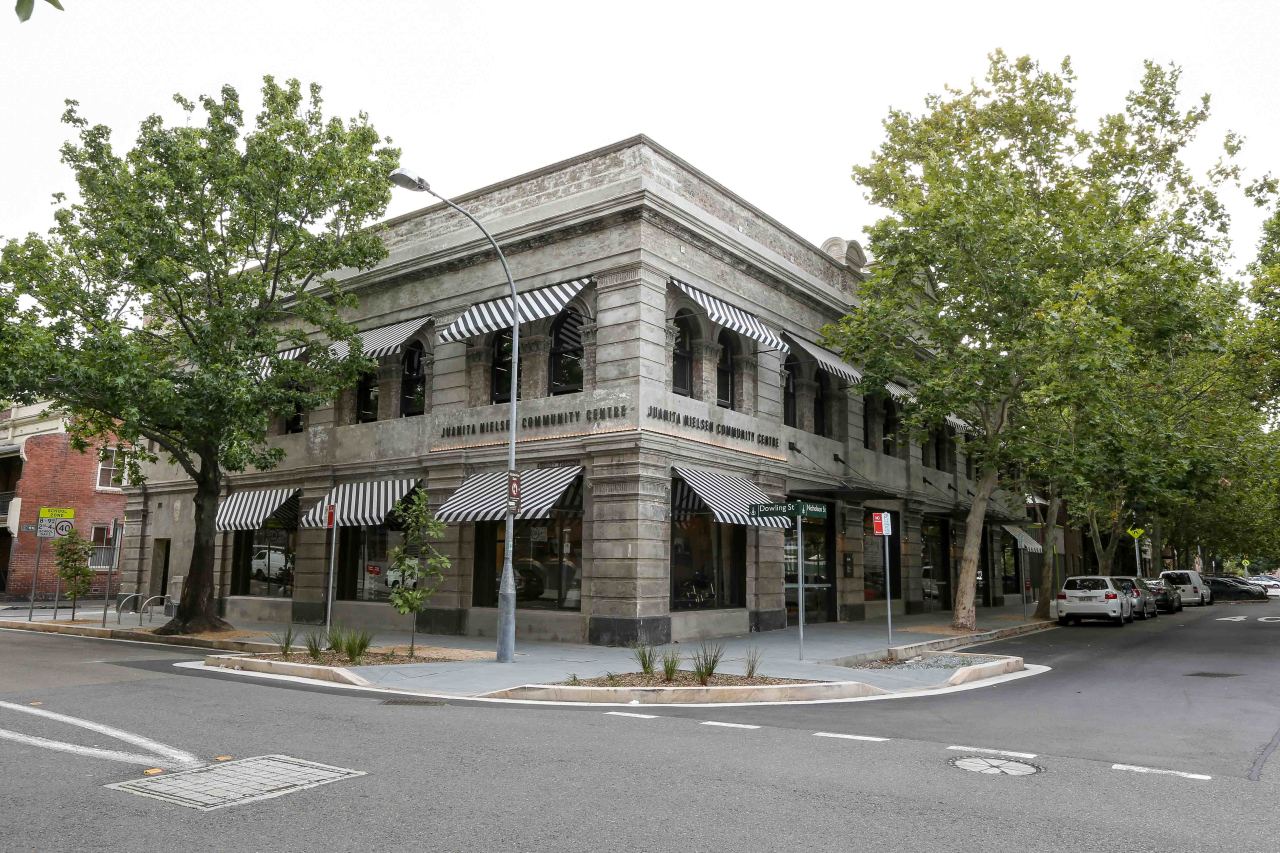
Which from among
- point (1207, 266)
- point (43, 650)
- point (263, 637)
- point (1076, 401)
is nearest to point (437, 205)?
point (263, 637)

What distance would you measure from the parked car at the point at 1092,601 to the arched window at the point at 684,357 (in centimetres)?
1539

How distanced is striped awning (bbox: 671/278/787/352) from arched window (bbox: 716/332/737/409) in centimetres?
107

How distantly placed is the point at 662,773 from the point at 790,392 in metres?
18.7

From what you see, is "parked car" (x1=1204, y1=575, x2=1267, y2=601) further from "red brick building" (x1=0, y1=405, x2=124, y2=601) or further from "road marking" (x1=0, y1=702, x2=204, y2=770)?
"road marking" (x1=0, y1=702, x2=204, y2=770)

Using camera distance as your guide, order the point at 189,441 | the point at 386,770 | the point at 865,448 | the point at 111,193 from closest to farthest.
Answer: the point at 386,770
the point at 111,193
the point at 189,441
the point at 865,448

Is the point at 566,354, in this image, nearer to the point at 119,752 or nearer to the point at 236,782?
the point at 119,752

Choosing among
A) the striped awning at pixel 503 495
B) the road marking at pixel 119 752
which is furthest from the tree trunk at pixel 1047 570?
the road marking at pixel 119 752

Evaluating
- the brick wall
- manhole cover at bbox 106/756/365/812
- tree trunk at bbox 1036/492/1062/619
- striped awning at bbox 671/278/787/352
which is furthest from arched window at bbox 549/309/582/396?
the brick wall

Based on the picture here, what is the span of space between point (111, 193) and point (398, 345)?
6.80m

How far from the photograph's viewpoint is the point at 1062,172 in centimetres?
2886

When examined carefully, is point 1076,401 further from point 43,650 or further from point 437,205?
point 43,650

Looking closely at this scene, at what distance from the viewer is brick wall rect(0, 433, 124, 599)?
124 ft

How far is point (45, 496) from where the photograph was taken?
3838 cm

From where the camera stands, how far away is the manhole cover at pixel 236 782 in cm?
620
